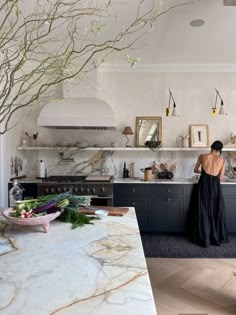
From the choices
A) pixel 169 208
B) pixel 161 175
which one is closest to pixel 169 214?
pixel 169 208

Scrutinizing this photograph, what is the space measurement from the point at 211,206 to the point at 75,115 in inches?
95.9

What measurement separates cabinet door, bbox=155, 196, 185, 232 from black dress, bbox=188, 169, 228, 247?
324 mm

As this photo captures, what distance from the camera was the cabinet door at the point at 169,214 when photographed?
3.99m

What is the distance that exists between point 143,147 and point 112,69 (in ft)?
4.95

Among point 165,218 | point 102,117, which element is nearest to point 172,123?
Result: point 102,117

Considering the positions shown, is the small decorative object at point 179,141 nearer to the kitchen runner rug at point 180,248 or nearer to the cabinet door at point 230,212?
the cabinet door at point 230,212

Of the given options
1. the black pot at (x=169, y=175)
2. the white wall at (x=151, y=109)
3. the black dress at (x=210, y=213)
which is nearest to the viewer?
the black dress at (x=210, y=213)

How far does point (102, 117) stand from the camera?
3.94 metres

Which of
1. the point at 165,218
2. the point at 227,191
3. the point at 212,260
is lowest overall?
the point at 212,260

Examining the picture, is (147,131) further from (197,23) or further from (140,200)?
(197,23)

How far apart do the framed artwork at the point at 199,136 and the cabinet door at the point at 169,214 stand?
3.56 feet

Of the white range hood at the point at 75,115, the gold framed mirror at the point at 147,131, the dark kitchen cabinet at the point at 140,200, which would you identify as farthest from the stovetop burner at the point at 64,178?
the gold framed mirror at the point at 147,131

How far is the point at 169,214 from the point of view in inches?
158

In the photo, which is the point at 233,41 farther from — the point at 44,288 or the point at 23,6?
the point at 44,288
